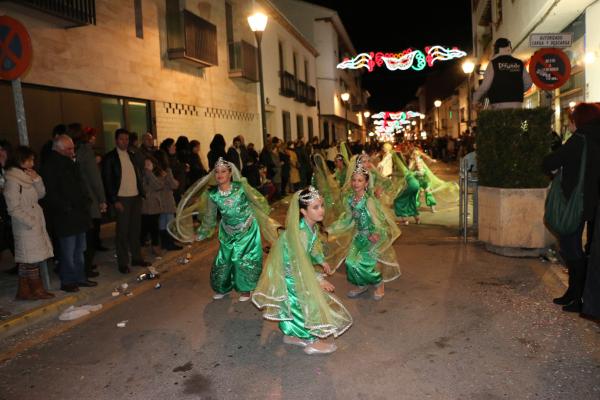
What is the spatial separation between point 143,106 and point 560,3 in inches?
382

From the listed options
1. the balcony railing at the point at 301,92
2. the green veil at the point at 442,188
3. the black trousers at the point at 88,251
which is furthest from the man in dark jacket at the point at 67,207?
the balcony railing at the point at 301,92

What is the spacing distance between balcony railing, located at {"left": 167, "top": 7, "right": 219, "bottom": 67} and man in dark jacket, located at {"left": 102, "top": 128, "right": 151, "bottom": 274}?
6668 mm

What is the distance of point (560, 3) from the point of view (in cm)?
1061

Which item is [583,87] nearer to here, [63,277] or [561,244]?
[561,244]

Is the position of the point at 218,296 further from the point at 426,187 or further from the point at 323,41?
the point at 323,41

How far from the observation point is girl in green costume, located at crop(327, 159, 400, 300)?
577 centimetres

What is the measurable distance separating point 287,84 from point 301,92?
314 cm

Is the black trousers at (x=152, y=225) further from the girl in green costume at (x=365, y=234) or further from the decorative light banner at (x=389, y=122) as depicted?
the decorative light banner at (x=389, y=122)

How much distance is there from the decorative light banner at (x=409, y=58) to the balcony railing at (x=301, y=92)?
6703mm

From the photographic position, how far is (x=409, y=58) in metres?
19.4

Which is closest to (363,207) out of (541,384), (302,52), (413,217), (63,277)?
(541,384)

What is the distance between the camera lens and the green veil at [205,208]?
5891 mm

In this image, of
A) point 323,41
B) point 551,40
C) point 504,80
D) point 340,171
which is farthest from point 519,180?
point 323,41

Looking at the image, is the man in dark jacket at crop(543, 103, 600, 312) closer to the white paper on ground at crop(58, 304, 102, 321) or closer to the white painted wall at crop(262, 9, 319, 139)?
the white paper on ground at crop(58, 304, 102, 321)
